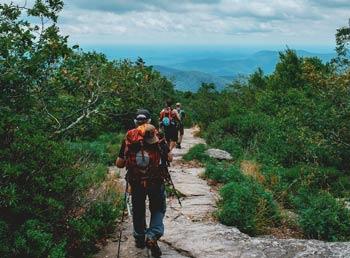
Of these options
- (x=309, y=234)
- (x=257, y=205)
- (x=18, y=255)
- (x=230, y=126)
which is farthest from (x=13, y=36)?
(x=230, y=126)

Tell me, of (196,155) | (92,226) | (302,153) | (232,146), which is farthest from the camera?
(232,146)

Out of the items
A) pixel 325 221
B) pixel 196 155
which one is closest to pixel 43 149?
pixel 325 221

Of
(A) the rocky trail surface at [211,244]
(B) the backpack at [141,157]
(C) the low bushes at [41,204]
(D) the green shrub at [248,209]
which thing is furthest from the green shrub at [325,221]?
(C) the low bushes at [41,204]

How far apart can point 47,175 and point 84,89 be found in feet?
13.9

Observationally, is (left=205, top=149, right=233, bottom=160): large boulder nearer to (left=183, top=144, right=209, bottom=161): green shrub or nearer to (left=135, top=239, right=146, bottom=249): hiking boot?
(left=183, top=144, right=209, bottom=161): green shrub

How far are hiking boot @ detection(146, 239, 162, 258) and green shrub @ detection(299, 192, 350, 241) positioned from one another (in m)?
2.90

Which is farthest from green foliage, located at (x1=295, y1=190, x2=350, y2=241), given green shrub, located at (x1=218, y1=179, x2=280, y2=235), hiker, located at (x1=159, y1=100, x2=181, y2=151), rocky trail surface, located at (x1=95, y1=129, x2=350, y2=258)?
hiker, located at (x1=159, y1=100, x2=181, y2=151)

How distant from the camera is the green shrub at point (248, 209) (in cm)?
772

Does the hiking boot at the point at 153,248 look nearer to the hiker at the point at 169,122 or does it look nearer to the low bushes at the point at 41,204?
the low bushes at the point at 41,204

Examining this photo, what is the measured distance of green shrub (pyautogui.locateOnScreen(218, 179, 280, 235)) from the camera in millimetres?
7721

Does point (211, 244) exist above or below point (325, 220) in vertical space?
below

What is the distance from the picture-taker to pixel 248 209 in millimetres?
7988

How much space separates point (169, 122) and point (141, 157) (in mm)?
8026

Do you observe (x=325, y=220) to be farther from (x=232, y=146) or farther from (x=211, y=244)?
(x=232, y=146)
